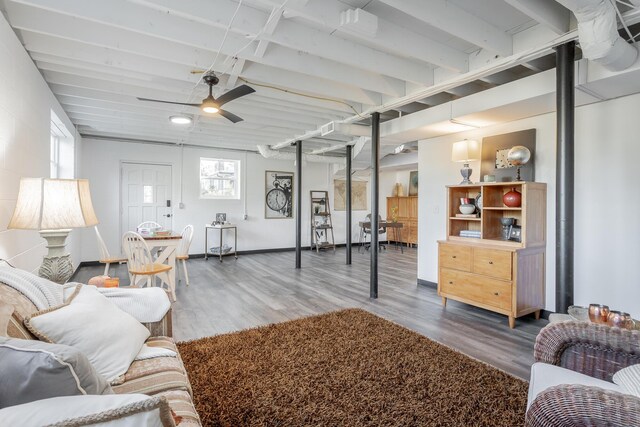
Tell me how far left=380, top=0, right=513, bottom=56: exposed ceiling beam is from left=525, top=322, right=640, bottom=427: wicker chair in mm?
2049

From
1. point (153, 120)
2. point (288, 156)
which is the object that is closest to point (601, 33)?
Result: point (153, 120)

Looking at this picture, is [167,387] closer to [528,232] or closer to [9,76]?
[9,76]

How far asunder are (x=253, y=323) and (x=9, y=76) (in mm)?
2760

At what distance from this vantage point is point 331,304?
3.99 m

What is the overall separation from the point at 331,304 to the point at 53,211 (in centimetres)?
284

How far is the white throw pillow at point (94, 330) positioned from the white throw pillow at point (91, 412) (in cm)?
68

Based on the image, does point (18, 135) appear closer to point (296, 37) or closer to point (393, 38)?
point (296, 37)

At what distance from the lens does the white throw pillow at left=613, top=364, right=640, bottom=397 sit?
1.17 m

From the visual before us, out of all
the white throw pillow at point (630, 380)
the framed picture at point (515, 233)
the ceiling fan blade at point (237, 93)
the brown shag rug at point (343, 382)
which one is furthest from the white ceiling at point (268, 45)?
the brown shag rug at point (343, 382)

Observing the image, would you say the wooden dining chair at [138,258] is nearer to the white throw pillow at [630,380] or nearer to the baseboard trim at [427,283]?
the baseboard trim at [427,283]

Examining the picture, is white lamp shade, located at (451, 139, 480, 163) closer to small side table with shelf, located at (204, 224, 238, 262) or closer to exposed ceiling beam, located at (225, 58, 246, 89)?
exposed ceiling beam, located at (225, 58, 246, 89)

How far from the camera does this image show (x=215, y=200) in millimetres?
7637

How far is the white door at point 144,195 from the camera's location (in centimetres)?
672

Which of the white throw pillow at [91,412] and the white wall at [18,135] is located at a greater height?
the white wall at [18,135]
